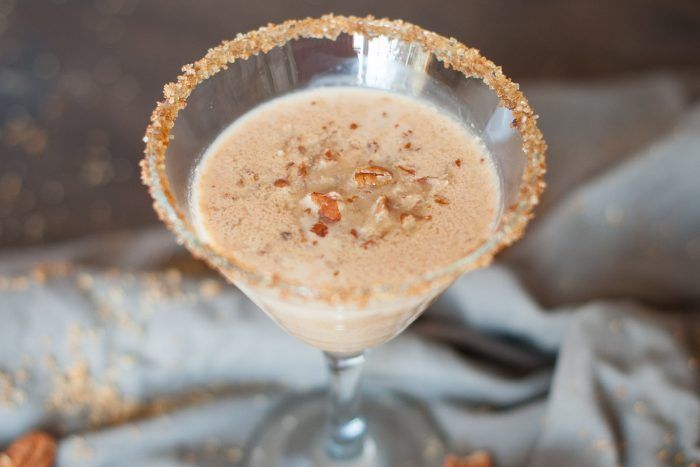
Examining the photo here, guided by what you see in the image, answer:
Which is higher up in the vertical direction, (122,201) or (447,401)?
(122,201)

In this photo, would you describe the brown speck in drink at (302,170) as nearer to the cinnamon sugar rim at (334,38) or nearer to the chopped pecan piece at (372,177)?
the chopped pecan piece at (372,177)

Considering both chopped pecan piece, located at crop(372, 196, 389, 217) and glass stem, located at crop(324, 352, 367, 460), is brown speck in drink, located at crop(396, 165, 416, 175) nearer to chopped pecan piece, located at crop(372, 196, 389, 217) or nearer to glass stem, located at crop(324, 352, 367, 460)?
chopped pecan piece, located at crop(372, 196, 389, 217)

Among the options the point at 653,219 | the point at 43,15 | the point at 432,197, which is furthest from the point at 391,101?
the point at 43,15

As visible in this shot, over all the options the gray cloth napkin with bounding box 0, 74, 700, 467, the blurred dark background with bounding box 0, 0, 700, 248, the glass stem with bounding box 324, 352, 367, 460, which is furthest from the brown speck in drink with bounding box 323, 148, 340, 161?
the blurred dark background with bounding box 0, 0, 700, 248

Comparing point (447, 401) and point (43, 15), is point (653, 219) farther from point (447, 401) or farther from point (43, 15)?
point (43, 15)

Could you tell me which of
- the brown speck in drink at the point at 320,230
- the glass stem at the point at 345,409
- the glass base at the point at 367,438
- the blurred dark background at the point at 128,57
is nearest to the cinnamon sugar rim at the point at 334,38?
the brown speck in drink at the point at 320,230

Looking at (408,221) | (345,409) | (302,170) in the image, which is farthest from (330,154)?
(345,409)

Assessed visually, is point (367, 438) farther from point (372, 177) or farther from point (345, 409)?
point (372, 177)
